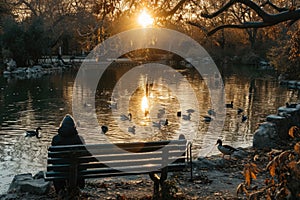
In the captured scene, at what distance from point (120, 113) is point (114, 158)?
1147 centimetres

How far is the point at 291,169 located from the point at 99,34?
185 inches

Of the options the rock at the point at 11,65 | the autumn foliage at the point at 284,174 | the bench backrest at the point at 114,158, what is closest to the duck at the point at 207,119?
the bench backrest at the point at 114,158

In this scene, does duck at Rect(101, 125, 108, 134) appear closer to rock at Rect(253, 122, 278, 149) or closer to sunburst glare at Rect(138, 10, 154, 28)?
rock at Rect(253, 122, 278, 149)

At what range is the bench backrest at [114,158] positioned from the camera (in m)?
4.82

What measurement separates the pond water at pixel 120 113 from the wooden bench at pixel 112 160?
3248 millimetres

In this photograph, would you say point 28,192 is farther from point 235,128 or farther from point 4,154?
point 235,128

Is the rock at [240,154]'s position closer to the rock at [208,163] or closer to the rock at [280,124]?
the rock at [208,163]

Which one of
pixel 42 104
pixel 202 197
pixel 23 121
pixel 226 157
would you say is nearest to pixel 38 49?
pixel 42 104

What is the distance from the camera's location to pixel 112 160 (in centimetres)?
488

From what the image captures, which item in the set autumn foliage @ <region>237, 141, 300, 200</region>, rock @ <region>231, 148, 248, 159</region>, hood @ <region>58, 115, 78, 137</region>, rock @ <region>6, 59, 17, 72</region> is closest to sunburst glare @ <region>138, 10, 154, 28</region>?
hood @ <region>58, 115, 78, 137</region>

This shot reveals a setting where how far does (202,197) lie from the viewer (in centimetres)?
548

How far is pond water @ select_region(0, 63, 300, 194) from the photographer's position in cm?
1093

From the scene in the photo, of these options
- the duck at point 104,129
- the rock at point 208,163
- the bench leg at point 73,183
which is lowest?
the duck at point 104,129

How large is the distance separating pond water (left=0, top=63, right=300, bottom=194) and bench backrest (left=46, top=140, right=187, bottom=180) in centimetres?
325
